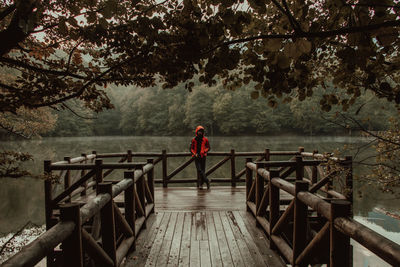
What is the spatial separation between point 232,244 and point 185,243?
0.73m

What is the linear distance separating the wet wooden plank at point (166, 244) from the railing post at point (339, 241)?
2116mm

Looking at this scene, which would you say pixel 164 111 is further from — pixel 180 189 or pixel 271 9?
pixel 271 9

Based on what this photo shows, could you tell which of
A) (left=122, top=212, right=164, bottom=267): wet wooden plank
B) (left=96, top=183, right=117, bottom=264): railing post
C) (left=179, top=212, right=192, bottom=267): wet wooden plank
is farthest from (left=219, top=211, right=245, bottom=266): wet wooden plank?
(left=96, top=183, right=117, bottom=264): railing post

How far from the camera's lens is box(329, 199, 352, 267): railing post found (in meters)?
2.26

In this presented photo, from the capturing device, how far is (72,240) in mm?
2225

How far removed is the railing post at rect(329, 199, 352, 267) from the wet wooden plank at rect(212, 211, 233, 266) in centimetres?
152

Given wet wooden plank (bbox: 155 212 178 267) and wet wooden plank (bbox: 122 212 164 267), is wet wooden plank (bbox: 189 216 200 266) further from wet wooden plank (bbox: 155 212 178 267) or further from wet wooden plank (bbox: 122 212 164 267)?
wet wooden plank (bbox: 122 212 164 267)

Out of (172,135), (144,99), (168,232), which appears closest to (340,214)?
(168,232)

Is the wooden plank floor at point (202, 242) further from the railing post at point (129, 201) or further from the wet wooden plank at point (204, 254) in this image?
the railing post at point (129, 201)

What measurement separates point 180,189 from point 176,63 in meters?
6.03

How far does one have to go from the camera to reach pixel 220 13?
2.15m

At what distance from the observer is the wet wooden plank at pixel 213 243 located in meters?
3.54

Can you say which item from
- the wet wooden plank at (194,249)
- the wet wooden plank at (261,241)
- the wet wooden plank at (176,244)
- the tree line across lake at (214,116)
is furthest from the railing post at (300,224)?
the tree line across lake at (214,116)

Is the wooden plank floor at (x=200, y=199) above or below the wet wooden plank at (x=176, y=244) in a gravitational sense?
below
